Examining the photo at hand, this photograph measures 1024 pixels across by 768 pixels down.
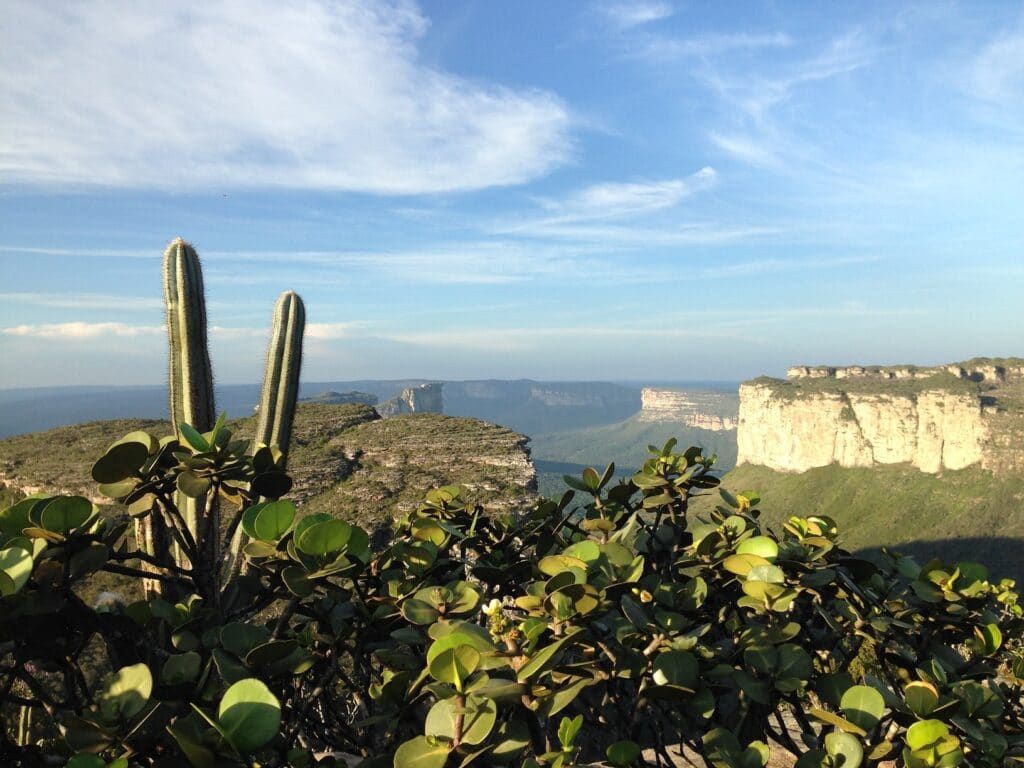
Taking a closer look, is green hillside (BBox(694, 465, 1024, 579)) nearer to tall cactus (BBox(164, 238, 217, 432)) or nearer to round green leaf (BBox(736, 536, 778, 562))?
tall cactus (BBox(164, 238, 217, 432))

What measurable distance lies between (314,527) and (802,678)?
1.92 meters

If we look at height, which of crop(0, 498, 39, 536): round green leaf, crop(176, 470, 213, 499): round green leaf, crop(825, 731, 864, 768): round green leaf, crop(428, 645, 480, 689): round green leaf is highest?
crop(176, 470, 213, 499): round green leaf

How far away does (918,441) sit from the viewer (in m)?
88.4

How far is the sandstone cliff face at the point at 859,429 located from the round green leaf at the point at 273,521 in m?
101

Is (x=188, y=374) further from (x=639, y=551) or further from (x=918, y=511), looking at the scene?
(x=918, y=511)

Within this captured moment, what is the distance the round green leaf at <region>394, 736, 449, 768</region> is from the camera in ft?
5.55

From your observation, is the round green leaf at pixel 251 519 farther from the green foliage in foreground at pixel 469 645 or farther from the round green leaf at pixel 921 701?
the round green leaf at pixel 921 701

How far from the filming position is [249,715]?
62.9 inches

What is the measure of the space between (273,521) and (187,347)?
15.0ft

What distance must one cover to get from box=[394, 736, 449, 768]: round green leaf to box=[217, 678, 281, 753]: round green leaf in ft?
1.20

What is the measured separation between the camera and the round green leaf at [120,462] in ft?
7.44

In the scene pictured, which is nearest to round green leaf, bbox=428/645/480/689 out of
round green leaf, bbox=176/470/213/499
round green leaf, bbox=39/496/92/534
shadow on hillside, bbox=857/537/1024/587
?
round green leaf, bbox=176/470/213/499

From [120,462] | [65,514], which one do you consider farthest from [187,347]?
[65,514]

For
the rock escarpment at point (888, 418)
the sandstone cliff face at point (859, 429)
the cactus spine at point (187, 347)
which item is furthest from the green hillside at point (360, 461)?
the sandstone cliff face at point (859, 429)
